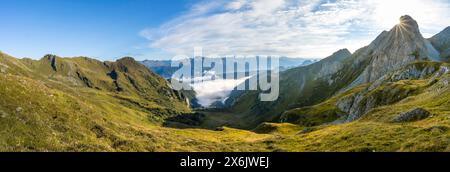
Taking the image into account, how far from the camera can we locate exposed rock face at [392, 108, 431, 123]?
2106 inches

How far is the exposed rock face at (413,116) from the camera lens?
53484mm

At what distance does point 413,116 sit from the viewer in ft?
179

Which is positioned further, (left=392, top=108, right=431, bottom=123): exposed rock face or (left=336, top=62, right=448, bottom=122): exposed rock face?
(left=336, top=62, right=448, bottom=122): exposed rock face

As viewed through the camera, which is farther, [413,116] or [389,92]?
[389,92]

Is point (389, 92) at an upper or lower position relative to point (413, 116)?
lower

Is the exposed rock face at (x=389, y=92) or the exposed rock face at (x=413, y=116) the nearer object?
the exposed rock face at (x=413, y=116)
